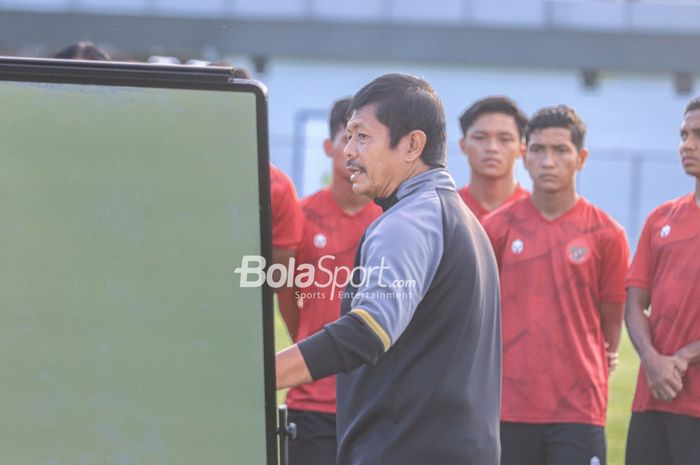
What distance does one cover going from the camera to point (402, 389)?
2.99 m

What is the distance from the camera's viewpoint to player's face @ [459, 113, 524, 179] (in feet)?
18.4

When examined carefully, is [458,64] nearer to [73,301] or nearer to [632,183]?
[632,183]

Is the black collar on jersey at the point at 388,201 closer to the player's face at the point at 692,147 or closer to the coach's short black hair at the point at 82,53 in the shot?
the player's face at the point at 692,147

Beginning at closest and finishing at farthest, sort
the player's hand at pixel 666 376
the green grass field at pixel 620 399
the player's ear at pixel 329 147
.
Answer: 1. the player's hand at pixel 666 376
2. the player's ear at pixel 329 147
3. the green grass field at pixel 620 399

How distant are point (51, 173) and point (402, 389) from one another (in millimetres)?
975

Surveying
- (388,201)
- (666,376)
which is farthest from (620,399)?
(388,201)

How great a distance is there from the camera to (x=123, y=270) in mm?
2711

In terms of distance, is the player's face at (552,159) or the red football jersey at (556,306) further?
the player's face at (552,159)

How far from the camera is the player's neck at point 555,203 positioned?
17.2 ft

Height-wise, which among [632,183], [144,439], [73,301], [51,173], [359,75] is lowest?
[144,439]

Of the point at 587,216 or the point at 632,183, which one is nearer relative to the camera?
the point at 587,216

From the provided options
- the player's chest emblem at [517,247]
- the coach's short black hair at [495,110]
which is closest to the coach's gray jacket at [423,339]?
the player's chest emblem at [517,247]

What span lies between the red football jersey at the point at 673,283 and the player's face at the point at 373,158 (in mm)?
1987

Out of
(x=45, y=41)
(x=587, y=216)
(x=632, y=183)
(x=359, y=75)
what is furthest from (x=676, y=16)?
(x=587, y=216)
